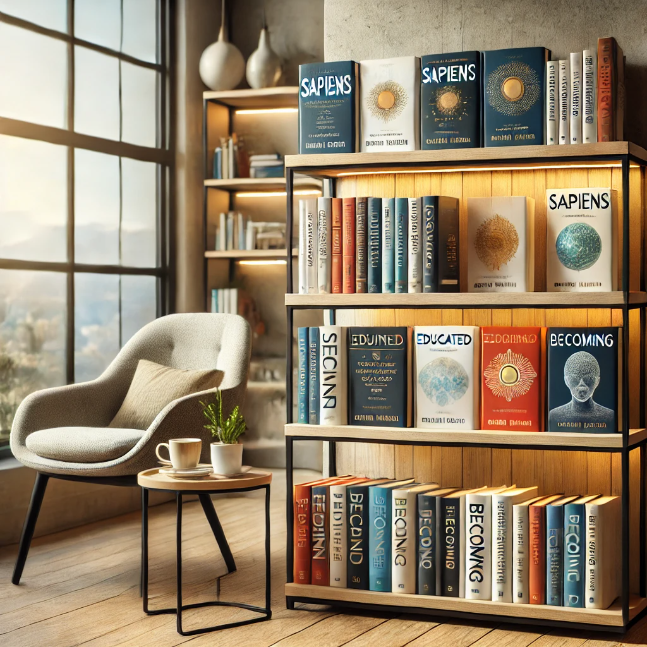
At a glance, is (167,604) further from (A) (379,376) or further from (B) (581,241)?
(B) (581,241)

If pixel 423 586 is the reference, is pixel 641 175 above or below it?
above

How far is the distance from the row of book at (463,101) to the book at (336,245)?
0.57ft

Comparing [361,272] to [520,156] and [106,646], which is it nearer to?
[520,156]

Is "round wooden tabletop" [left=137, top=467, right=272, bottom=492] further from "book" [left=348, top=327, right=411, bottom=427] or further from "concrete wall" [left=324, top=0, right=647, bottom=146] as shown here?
"concrete wall" [left=324, top=0, right=647, bottom=146]

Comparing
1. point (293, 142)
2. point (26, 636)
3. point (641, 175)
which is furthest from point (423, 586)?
point (293, 142)

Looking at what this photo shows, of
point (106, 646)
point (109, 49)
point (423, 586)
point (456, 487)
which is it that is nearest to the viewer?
point (106, 646)

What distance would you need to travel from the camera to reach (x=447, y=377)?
2.69 m

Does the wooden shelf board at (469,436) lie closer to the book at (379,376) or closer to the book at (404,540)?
the book at (379,376)

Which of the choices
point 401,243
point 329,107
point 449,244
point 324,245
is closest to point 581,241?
point 449,244

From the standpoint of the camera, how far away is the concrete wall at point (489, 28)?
2.83 meters

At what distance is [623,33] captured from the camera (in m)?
2.83

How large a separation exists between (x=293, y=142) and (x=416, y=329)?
239cm

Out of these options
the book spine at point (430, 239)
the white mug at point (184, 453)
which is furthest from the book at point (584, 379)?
the white mug at point (184, 453)

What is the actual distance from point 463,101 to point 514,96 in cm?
14
